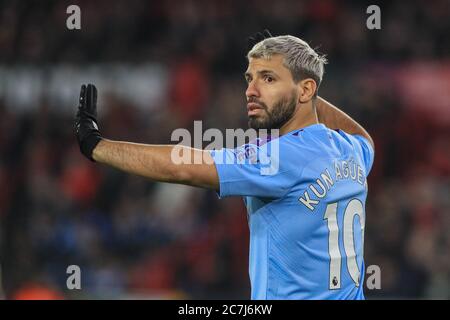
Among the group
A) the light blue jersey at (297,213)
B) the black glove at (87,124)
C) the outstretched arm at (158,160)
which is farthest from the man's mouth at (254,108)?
the black glove at (87,124)

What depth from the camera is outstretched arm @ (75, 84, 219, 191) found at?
366 cm

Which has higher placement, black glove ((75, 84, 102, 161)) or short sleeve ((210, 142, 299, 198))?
black glove ((75, 84, 102, 161))

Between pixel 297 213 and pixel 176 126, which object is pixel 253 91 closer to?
pixel 297 213

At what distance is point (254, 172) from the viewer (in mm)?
3750

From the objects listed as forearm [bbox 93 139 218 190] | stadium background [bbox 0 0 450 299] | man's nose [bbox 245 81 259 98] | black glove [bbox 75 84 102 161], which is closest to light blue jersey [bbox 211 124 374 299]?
forearm [bbox 93 139 218 190]

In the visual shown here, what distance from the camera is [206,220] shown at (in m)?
9.25

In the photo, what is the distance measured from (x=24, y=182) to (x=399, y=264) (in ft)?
14.0

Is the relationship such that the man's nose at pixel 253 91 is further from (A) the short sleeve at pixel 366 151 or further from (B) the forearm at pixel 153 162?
(A) the short sleeve at pixel 366 151

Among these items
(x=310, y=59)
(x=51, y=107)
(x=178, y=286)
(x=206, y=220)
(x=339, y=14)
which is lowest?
(x=178, y=286)

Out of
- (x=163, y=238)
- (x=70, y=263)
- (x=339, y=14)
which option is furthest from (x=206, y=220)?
(x=339, y=14)

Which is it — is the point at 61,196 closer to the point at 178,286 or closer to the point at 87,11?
the point at 178,286

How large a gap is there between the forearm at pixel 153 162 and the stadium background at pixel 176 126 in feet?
15.2

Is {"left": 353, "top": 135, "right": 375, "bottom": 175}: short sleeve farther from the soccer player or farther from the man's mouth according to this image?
the man's mouth

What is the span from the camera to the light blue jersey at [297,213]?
3.77 m
